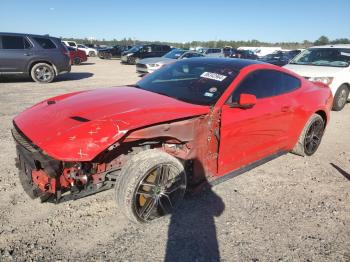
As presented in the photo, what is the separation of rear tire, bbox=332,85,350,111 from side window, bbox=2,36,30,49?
10623 millimetres

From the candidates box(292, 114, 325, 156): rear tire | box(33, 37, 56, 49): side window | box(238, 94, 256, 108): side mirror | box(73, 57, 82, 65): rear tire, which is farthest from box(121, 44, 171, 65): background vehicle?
box(238, 94, 256, 108): side mirror

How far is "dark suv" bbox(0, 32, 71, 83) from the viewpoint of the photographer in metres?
11.5

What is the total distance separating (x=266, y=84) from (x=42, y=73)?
1048 centimetres

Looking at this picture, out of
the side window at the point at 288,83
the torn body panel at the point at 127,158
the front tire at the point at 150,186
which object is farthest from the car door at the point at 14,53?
the front tire at the point at 150,186

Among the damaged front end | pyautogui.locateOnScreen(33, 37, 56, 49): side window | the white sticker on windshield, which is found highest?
pyautogui.locateOnScreen(33, 37, 56, 49): side window

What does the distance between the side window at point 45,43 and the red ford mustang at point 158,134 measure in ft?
30.6

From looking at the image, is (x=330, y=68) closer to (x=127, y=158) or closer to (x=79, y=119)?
(x=127, y=158)

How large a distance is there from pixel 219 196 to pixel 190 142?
95 cm

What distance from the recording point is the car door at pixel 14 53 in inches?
451

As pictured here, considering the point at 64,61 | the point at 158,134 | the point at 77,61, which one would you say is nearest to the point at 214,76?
the point at 158,134

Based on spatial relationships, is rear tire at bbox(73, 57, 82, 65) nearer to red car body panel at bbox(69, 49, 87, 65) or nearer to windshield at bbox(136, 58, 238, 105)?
red car body panel at bbox(69, 49, 87, 65)

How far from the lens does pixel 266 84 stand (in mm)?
4148

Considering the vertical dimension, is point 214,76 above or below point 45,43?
below

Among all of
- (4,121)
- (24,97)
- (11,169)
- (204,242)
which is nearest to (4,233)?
(11,169)
